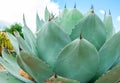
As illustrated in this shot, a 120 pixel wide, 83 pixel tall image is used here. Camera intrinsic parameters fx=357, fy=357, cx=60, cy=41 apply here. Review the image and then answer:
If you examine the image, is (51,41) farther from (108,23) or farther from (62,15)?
(108,23)

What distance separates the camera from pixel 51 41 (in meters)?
1.39

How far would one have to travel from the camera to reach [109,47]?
1.40m

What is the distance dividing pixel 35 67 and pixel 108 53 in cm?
29

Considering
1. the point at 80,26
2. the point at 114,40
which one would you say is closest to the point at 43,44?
the point at 80,26

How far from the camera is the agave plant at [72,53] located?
1299 millimetres

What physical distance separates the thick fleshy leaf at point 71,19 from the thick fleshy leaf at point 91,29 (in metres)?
0.07

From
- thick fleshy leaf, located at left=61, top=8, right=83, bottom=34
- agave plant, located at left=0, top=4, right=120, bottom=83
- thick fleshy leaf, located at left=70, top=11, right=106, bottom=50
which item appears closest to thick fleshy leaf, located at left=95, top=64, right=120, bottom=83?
agave plant, located at left=0, top=4, right=120, bottom=83

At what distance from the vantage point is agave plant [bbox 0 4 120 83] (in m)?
1.30

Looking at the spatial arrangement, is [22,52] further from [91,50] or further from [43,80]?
[91,50]

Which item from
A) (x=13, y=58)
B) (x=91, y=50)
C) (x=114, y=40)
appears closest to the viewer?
(x=91, y=50)

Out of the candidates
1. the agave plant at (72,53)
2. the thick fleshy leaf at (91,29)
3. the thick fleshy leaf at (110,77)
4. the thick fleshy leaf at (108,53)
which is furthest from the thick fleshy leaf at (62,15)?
the thick fleshy leaf at (110,77)

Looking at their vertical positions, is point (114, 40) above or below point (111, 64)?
above

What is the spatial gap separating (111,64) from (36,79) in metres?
0.31

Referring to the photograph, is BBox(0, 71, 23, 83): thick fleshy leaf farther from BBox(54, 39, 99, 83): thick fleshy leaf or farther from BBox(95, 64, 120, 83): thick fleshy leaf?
BBox(95, 64, 120, 83): thick fleshy leaf
